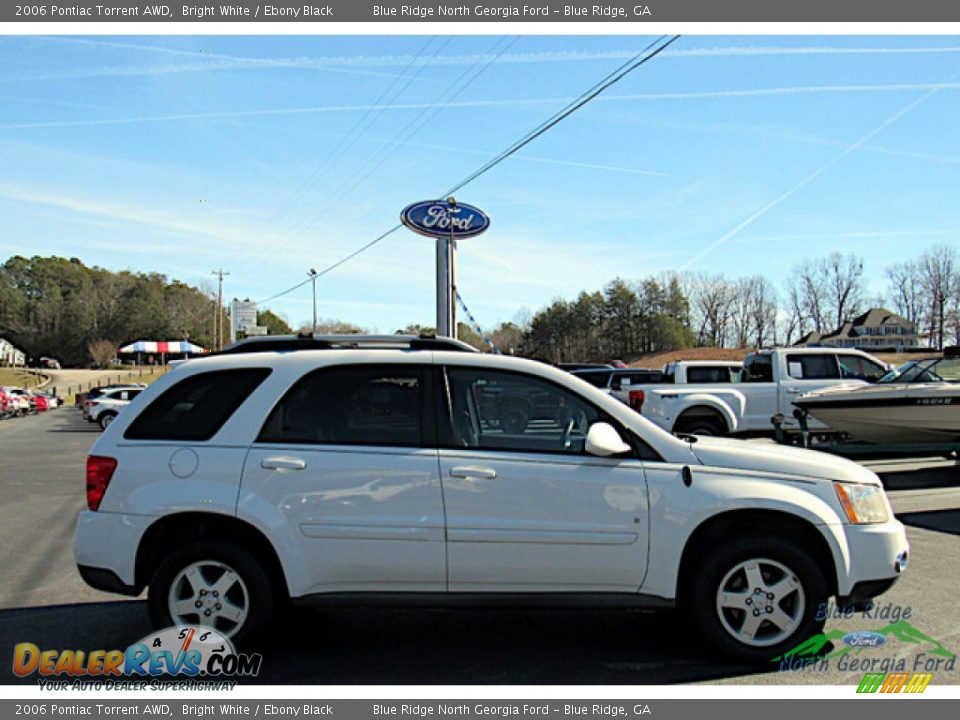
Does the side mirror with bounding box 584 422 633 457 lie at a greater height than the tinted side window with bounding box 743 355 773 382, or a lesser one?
lesser

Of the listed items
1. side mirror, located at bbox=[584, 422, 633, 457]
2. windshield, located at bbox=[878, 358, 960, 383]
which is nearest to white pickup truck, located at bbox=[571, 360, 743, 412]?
windshield, located at bbox=[878, 358, 960, 383]

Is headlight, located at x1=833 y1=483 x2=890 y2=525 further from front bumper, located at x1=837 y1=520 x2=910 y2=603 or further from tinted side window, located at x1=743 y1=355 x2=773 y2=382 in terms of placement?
tinted side window, located at x1=743 y1=355 x2=773 y2=382

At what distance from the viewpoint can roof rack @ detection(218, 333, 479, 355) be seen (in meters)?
5.16

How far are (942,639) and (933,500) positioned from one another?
5.92m

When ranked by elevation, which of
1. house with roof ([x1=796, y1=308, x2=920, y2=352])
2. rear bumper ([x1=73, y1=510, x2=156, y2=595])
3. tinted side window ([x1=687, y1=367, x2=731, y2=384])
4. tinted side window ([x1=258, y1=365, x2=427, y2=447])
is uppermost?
house with roof ([x1=796, y1=308, x2=920, y2=352])

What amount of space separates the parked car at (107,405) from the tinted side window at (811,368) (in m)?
22.8

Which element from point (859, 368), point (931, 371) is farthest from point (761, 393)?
point (931, 371)

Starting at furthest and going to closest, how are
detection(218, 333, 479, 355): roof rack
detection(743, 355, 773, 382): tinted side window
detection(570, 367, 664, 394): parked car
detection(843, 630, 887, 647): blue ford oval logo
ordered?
detection(570, 367, 664, 394): parked car, detection(743, 355, 773, 382): tinted side window, detection(218, 333, 479, 355): roof rack, detection(843, 630, 887, 647): blue ford oval logo

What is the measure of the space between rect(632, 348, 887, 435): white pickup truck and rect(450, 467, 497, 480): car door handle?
1016cm

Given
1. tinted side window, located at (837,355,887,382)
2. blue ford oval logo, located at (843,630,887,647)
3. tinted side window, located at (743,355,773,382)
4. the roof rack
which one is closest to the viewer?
blue ford oval logo, located at (843,630,887,647)

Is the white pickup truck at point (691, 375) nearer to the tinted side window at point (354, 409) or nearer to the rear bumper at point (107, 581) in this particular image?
the tinted side window at point (354, 409)

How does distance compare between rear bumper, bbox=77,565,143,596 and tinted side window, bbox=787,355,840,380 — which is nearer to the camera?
rear bumper, bbox=77,565,143,596

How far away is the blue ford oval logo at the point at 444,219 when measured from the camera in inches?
906

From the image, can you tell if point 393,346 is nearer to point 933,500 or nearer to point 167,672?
point 167,672
